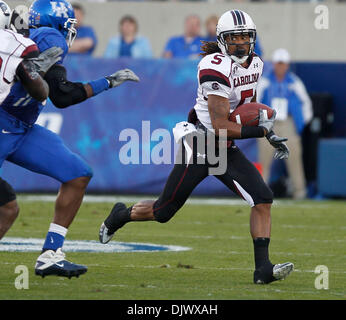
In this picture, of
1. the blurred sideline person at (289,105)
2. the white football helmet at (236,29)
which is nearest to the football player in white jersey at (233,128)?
the white football helmet at (236,29)

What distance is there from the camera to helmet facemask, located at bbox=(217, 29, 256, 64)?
20.7 feet

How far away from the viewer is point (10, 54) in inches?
226

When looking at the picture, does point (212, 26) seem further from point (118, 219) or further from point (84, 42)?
point (118, 219)

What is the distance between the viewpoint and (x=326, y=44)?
1528cm

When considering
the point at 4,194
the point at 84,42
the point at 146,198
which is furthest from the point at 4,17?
the point at 84,42

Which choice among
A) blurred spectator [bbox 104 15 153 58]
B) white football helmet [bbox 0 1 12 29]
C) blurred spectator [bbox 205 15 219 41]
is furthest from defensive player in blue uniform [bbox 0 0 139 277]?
blurred spectator [bbox 104 15 153 58]

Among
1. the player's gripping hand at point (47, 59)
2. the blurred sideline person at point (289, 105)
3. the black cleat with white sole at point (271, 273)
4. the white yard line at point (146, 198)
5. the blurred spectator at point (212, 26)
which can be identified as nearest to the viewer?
the player's gripping hand at point (47, 59)

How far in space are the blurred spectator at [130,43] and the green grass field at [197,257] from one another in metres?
2.85

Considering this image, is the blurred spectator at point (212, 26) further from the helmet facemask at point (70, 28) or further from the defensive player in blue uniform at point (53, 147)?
the defensive player in blue uniform at point (53, 147)

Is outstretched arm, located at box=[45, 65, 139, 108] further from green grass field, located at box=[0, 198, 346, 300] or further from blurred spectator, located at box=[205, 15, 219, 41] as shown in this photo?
blurred spectator, located at box=[205, 15, 219, 41]

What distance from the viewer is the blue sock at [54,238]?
6121mm

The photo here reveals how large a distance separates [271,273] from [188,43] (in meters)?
7.35

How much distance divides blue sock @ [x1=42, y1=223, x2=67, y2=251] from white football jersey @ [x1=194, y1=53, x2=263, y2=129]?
1188 mm

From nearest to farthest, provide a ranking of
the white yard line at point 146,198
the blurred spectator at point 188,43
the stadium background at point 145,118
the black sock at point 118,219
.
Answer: the black sock at point 118,219
the white yard line at point 146,198
the stadium background at point 145,118
the blurred spectator at point 188,43
